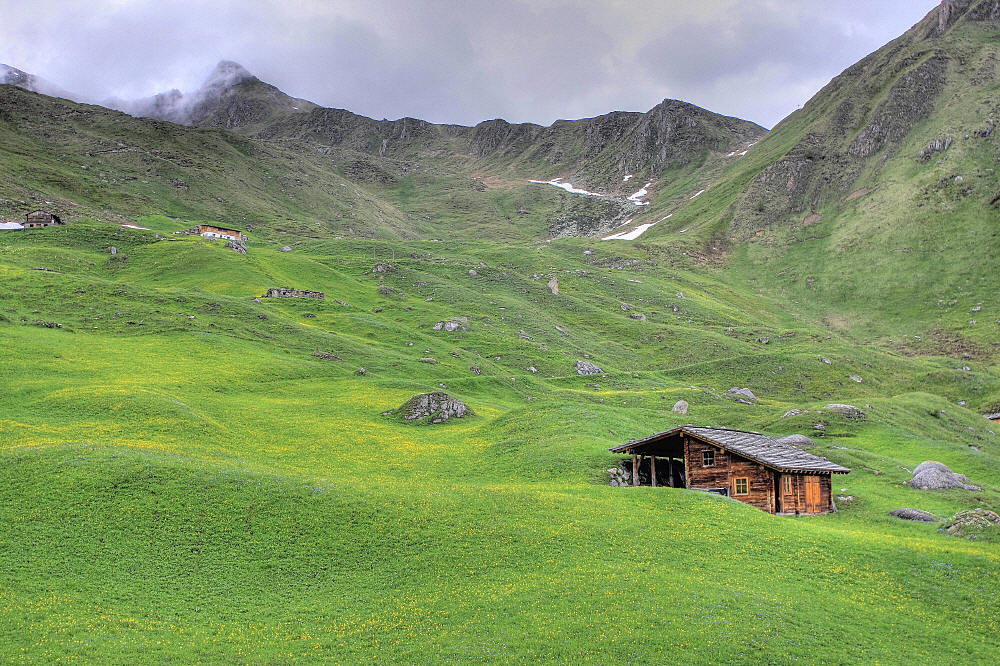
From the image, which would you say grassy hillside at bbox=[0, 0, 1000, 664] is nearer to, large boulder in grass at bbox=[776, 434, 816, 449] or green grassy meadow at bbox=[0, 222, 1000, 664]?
green grassy meadow at bbox=[0, 222, 1000, 664]

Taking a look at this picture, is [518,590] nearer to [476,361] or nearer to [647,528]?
[647,528]

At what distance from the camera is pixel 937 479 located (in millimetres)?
52938

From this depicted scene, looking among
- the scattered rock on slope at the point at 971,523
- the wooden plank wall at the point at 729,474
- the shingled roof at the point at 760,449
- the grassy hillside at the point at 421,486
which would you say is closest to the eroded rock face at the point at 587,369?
the grassy hillside at the point at 421,486

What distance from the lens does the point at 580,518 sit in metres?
36.3

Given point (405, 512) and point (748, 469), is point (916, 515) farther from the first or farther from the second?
point (405, 512)

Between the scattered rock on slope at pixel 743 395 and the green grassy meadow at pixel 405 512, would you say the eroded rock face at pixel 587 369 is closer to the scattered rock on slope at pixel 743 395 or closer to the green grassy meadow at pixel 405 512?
the green grassy meadow at pixel 405 512

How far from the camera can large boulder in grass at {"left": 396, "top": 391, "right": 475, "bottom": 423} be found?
232 ft

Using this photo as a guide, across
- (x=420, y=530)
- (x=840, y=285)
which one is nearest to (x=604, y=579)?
(x=420, y=530)

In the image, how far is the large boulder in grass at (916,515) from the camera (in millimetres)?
43031

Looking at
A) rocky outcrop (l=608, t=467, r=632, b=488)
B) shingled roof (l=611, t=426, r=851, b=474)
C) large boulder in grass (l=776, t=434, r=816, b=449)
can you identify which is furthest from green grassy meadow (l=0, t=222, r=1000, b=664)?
large boulder in grass (l=776, t=434, r=816, b=449)

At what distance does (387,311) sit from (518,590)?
105026 mm

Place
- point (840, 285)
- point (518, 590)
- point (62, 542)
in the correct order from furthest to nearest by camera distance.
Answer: point (840, 285), point (62, 542), point (518, 590)

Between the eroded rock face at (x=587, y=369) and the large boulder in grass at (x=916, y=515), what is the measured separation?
64454 mm

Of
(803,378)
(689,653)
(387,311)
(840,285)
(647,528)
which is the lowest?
(689,653)
